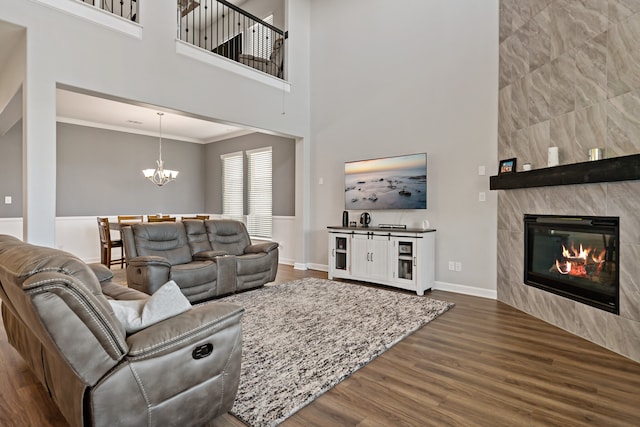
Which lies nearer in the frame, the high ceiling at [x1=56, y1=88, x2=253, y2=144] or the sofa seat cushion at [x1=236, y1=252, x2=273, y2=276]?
the sofa seat cushion at [x1=236, y1=252, x2=273, y2=276]

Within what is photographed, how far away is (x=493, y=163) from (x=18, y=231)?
7.85m

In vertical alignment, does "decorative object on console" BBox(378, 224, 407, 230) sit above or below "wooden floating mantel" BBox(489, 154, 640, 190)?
below

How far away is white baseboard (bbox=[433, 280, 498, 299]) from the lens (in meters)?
4.36

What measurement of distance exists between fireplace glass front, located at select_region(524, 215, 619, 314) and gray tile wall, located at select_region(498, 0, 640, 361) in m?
0.07

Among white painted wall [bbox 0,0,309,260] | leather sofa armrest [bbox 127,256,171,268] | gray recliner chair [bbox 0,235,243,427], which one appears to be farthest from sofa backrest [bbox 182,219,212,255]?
gray recliner chair [bbox 0,235,243,427]

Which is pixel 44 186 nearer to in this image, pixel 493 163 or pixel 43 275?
pixel 43 275

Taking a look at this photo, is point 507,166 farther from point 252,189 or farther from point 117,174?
point 117,174

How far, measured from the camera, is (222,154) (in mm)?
8695

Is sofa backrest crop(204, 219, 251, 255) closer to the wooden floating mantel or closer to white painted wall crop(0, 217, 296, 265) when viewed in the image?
white painted wall crop(0, 217, 296, 265)

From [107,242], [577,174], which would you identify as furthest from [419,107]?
[107,242]

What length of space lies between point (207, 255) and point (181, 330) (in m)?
3.02

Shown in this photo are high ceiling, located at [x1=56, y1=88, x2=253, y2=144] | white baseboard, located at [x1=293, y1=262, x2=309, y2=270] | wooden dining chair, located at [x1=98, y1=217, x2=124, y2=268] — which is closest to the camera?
high ceiling, located at [x1=56, y1=88, x2=253, y2=144]

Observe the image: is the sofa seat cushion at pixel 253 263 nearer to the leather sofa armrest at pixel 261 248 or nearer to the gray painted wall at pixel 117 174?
the leather sofa armrest at pixel 261 248

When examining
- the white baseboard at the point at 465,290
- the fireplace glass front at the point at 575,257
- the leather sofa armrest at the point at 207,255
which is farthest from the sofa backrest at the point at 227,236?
the fireplace glass front at the point at 575,257
